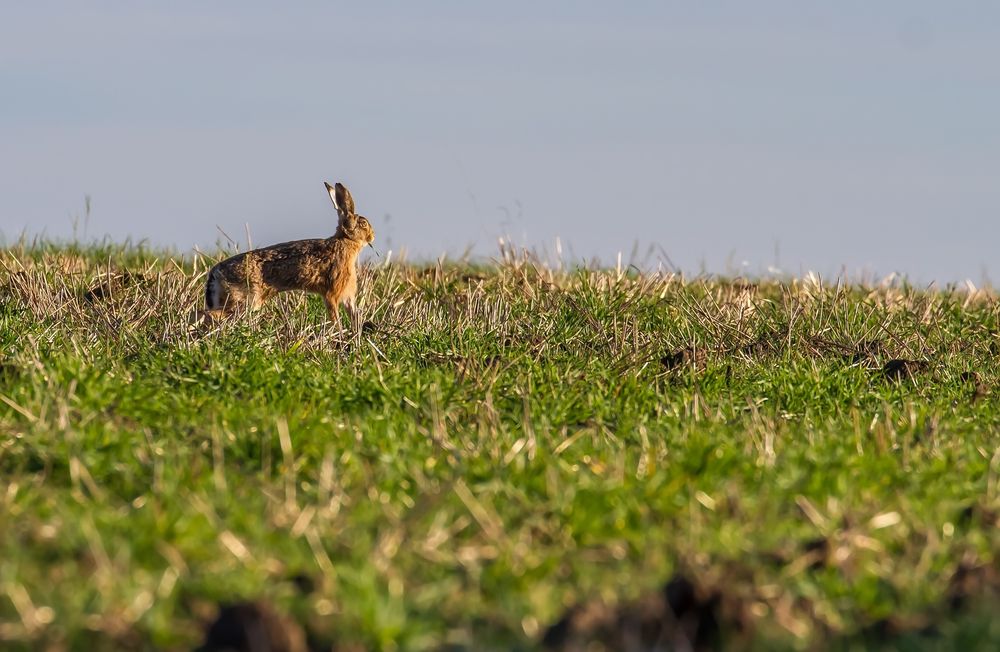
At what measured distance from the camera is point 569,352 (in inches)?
305

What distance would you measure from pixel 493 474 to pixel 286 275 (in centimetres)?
457

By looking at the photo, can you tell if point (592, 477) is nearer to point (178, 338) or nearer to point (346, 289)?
point (178, 338)

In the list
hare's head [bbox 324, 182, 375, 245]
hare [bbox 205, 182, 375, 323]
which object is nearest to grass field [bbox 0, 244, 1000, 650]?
hare [bbox 205, 182, 375, 323]

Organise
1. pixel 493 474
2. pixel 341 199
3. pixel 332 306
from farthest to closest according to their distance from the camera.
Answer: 1. pixel 341 199
2. pixel 332 306
3. pixel 493 474

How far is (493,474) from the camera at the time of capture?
4.77 metres

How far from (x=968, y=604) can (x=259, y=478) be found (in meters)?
2.42

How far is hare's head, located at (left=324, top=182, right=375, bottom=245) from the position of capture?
9.56m

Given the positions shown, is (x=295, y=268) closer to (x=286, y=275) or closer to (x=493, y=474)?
(x=286, y=275)

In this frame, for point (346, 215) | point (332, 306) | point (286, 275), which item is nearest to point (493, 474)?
point (332, 306)

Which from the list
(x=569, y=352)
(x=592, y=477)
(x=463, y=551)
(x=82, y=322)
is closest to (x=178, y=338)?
(x=82, y=322)

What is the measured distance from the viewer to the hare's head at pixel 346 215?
9562mm

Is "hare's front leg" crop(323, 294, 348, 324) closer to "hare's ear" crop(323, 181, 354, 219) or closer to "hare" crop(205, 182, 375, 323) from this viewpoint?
"hare" crop(205, 182, 375, 323)

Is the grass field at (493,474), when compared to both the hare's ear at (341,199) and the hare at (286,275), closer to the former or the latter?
the hare at (286,275)

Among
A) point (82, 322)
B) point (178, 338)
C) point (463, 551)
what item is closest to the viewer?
point (463, 551)
